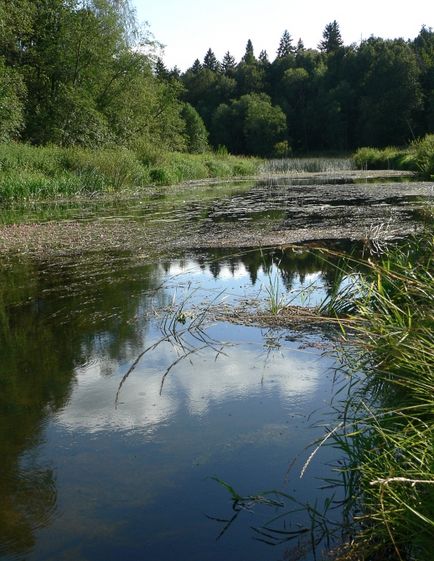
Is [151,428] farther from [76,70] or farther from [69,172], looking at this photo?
[76,70]

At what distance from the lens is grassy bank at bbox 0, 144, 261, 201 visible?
1773 centimetres

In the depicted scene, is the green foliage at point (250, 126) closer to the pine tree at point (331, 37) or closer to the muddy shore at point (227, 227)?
the pine tree at point (331, 37)

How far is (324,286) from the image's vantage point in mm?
6059

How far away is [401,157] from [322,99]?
4446cm

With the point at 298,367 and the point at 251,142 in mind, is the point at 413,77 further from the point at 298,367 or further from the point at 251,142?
the point at 298,367

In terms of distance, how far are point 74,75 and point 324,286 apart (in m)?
27.1

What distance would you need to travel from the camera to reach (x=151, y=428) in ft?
10.2

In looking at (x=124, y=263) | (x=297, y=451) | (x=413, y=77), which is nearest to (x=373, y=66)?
(x=413, y=77)

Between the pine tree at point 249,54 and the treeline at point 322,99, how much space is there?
59cm

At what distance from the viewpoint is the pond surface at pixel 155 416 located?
2.29m

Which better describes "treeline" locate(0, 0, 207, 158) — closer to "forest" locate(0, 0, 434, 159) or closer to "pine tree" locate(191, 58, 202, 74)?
"forest" locate(0, 0, 434, 159)

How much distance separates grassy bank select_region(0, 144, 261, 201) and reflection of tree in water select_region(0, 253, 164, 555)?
10.6 meters

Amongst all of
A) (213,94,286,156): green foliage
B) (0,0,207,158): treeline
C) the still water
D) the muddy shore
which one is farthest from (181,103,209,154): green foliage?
the still water

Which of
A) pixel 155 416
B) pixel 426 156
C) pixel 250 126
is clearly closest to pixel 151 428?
pixel 155 416
